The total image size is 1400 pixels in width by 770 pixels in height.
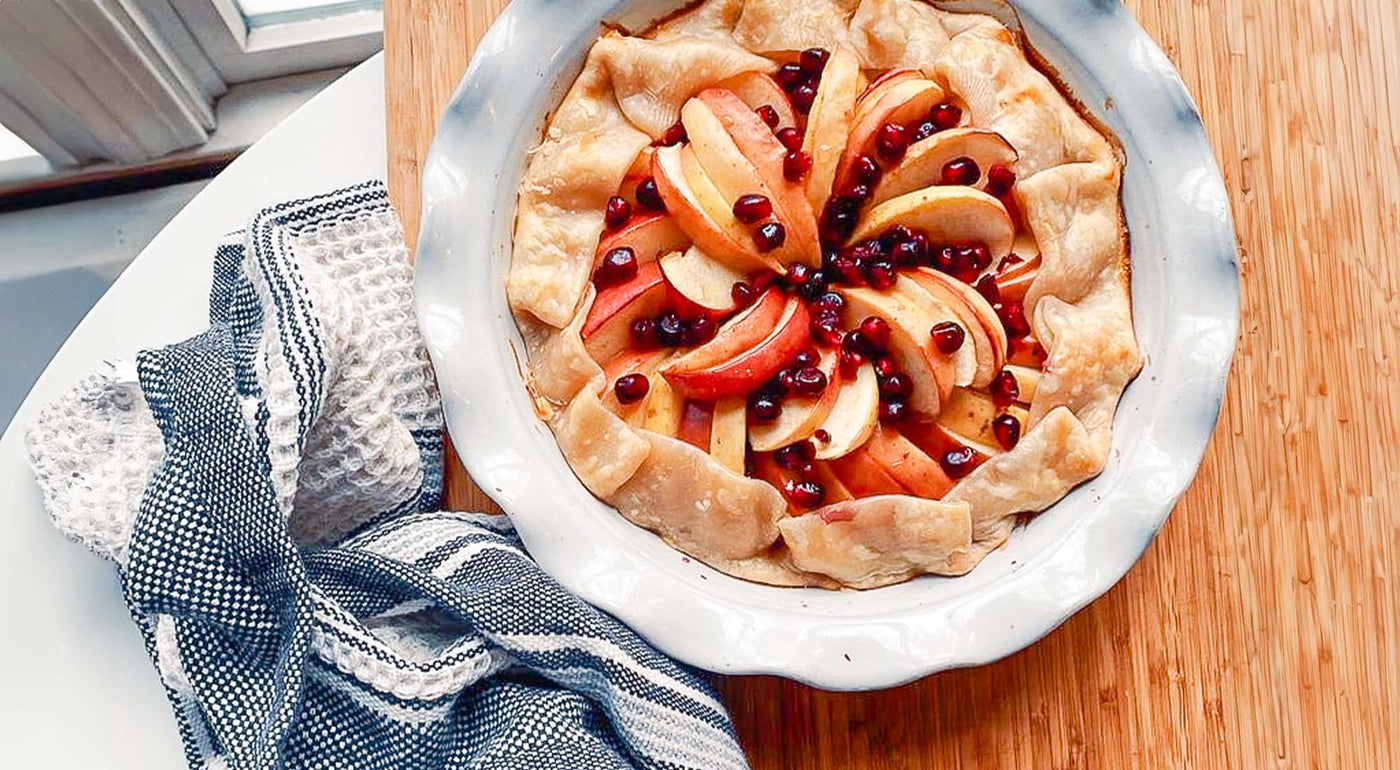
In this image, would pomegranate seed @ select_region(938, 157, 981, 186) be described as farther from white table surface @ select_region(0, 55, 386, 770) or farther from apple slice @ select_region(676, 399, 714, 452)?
white table surface @ select_region(0, 55, 386, 770)

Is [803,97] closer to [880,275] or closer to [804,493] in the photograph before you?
[880,275]

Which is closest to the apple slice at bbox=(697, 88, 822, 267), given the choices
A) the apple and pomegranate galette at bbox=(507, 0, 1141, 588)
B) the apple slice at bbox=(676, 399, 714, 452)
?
the apple and pomegranate galette at bbox=(507, 0, 1141, 588)

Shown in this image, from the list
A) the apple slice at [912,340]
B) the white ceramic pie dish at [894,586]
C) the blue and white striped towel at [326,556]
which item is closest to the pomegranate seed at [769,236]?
the apple slice at [912,340]

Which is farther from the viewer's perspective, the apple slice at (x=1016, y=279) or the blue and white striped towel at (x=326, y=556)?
the apple slice at (x=1016, y=279)

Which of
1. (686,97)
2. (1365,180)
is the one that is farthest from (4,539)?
(1365,180)

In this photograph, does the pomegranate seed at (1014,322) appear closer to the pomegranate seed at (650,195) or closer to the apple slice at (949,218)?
the apple slice at (949,218)

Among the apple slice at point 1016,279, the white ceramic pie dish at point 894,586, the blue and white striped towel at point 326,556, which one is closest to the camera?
the blue and white striped towel at point 326,556

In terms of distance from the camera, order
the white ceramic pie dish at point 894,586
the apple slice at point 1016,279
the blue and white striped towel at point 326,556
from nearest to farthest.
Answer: the blue and white striped towel at point 326,556, the white ceramic pie dish at point 894,586, the apple slice at point 1016,279
